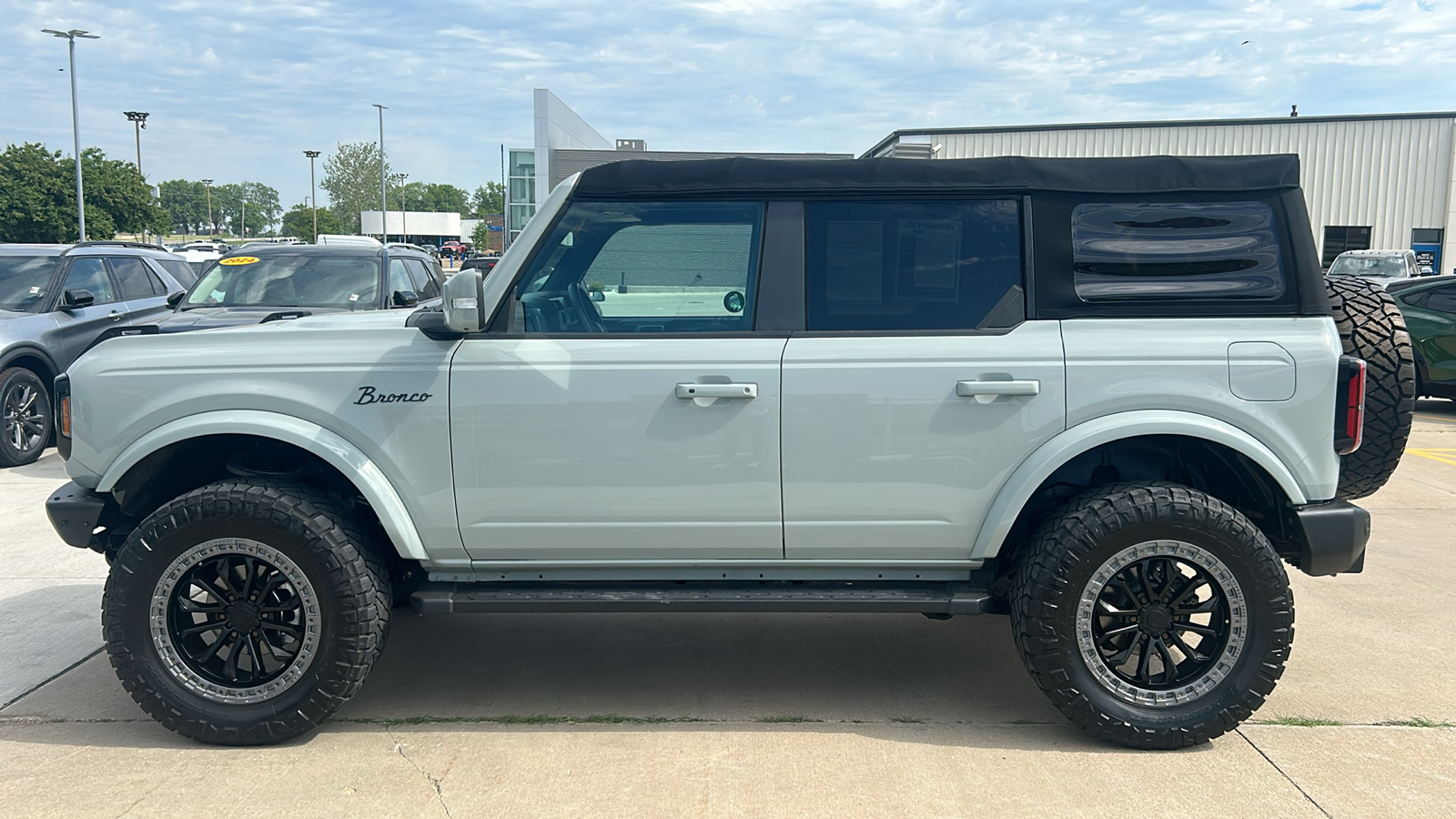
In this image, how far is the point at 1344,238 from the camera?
112 feet

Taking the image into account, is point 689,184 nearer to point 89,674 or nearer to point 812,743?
point 812,743

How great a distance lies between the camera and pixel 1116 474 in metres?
4.07

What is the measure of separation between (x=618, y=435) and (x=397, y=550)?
912 millimetres

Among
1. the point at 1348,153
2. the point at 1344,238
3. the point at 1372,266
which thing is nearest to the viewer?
the point at 1372,266

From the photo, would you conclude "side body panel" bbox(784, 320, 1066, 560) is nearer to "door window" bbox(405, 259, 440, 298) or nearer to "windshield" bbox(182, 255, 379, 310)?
"windshield" bbox(182, 255, 379, 310)

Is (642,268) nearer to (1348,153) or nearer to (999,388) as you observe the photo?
(999,388)

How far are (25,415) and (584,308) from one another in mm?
7538

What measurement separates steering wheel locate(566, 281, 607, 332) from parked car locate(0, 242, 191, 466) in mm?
6765

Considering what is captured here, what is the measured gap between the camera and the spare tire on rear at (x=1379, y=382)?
399 cm

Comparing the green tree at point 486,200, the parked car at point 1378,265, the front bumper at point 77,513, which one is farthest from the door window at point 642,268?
the green tree at point 486,200

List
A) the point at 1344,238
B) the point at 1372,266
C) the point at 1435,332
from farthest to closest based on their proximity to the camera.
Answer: the point at 1344,238
the point at 1372,266
the point at 1435,332

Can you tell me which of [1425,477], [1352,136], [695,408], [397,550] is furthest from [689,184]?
[1352,136]

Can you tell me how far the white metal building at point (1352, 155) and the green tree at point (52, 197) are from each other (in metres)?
37.3

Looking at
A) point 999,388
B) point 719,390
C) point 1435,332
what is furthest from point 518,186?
point 999,388
